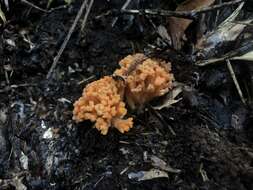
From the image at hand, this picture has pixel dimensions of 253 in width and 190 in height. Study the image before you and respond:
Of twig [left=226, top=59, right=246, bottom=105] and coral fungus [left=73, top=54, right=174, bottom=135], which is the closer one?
coral fungus [left=73, top=54, right=174, bottom=135]

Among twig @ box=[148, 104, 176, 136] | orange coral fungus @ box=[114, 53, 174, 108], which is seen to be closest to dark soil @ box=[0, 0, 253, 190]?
twig @ box=[148, 104, 176, 136]

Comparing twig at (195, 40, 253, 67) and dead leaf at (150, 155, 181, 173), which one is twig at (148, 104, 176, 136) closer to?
dead leaf at (150, 155, 181, 173)

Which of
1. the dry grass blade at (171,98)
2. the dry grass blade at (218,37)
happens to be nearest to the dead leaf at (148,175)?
the dry grass blade at (171,98)

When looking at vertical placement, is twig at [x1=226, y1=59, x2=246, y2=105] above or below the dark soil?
above

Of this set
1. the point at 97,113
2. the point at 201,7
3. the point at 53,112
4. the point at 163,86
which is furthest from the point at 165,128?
the point at 201,7

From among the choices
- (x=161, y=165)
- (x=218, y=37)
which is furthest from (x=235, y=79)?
(x=161, y=165)

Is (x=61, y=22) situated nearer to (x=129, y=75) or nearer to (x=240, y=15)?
(x=129, y=75)

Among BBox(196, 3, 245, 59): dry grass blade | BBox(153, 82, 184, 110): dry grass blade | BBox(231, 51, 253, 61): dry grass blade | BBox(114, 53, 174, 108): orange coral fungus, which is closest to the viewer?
BBox(114, 53, 174, 108): orange coral fungus
